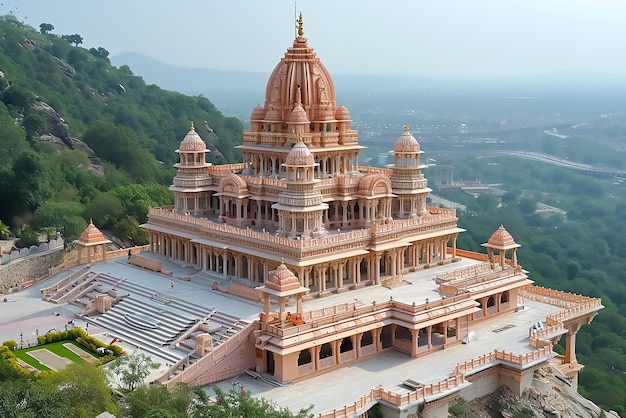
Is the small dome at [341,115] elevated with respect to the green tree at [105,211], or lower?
elevated

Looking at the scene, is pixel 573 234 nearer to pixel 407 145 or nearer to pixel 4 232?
pixel 407 145

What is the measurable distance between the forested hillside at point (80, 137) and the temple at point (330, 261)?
807 centimetres

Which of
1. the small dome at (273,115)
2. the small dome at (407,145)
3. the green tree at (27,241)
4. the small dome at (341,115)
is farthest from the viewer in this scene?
the green tree at (27,241)

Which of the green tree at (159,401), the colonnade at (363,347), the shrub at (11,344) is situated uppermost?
the green tree at (159,401)

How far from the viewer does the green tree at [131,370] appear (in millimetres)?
22141

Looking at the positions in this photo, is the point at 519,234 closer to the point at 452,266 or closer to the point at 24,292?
the point at 452,266

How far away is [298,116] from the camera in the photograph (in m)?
33.2

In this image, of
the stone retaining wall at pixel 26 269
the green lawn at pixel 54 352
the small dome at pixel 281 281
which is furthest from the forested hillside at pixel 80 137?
the small dome at pixel 281 281

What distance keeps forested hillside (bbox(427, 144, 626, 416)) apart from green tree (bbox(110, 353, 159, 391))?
2230 cm

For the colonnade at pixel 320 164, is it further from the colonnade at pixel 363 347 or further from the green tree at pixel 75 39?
the green tree at pixel 75 39

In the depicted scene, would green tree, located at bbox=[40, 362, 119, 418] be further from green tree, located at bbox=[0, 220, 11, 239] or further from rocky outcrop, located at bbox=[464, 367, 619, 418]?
green tree, located at bbox=[0, 220, 11, 239]

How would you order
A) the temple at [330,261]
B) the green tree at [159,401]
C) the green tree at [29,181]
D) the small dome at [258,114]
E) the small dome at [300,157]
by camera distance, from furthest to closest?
the green tree at [29,181], the small dome at [258,114], the small dome at [300,157], the temple at [330,261], the green tree at [159,401]

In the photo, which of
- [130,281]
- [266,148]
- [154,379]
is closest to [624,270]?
[266,148]

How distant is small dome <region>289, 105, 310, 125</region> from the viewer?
33.2 m
